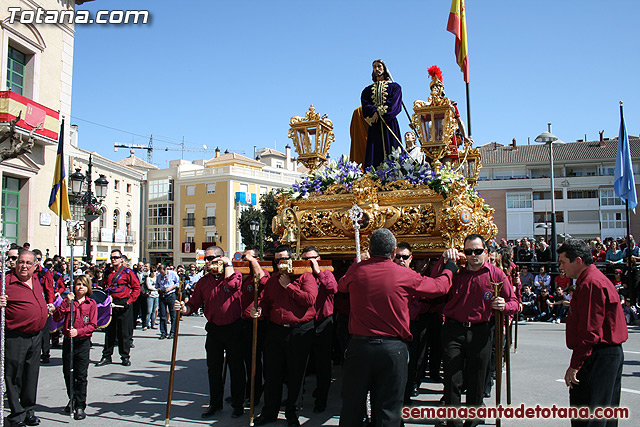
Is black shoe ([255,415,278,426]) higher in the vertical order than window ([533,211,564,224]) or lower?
lower

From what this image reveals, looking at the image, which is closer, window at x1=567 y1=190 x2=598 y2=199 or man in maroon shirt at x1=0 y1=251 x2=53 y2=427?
man in maroon shirt at x1=0 y1=251 x2=53 y2=427

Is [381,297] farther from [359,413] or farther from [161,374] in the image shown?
[161,374]

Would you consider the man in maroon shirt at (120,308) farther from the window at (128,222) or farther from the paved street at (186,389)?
the window at (128,222)

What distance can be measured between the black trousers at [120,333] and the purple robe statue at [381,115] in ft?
17.6

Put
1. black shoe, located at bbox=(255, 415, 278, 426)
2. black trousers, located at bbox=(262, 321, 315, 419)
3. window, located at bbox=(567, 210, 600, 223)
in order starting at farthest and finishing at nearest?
1. window, located at bbox=(567, 210, 600, 223)
2. black trousers, located at bbox=(262, 321, 315, 419)
3. black shoe, located at bbox=(255, 415, 278, 426)

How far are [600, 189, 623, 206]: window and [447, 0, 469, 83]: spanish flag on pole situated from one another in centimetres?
3999

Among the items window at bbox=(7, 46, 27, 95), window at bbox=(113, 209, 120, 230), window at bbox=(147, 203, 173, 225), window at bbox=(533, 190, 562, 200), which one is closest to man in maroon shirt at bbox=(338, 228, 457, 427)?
window at bbox=(7, 46, 27, 95)

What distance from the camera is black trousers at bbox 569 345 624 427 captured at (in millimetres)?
4055

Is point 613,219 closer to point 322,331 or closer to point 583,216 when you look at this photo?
point 583,216

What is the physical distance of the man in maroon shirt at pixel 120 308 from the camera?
9688 millimetres

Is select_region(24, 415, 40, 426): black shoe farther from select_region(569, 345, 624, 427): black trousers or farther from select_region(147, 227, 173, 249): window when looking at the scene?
select_region(147, 227, 173, 249): window

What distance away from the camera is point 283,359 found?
621 centimetres

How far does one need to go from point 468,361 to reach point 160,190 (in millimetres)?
51694

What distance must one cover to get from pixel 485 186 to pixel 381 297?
4593 centimetres
